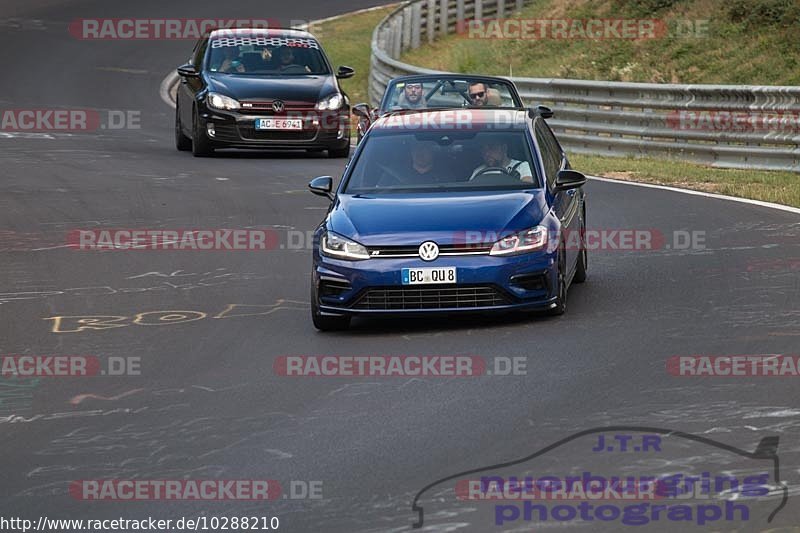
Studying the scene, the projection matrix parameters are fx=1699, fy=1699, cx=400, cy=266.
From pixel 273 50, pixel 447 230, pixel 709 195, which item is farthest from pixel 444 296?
pixel 273 50

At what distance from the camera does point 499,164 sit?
12242 millimetres

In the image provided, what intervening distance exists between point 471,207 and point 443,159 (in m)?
0.99

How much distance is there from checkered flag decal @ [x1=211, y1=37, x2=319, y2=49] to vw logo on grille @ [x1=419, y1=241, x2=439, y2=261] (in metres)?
14.8

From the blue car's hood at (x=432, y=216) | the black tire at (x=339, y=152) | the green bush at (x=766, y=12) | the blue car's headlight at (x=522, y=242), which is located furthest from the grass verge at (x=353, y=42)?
the blue car's headlight at (x=522, y=242)

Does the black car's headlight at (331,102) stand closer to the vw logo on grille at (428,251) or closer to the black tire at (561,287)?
the black tire at (561,287)

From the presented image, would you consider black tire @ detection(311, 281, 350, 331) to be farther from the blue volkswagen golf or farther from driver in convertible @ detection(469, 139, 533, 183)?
driver in convertible @ detection(469, 139, 533, 183)

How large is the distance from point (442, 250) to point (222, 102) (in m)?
13.1

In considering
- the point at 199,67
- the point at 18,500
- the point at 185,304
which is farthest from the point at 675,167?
the point at 18,500

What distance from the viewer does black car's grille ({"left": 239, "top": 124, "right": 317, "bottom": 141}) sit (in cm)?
2362

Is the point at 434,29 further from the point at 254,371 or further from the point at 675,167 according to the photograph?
the point at 254,371

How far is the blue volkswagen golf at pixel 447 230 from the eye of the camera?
36.1 ft

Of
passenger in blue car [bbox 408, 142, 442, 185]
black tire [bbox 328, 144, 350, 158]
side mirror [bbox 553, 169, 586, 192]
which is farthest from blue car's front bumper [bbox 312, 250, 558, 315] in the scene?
black tire [bbox 328, 144, 350, 158]

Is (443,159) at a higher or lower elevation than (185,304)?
higher

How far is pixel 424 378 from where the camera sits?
9648 millimetres
